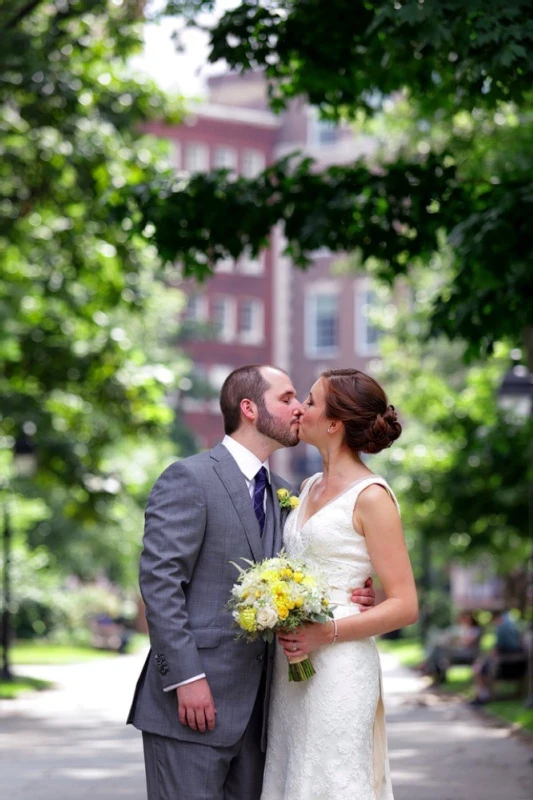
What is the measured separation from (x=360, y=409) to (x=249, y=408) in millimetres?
468

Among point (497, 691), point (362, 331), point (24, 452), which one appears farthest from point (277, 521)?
point (362, 331)

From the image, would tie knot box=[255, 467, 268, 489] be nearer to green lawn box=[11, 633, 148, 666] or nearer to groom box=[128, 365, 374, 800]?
groom box=[128, 365, 374, 800]

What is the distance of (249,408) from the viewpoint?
5.68 metres

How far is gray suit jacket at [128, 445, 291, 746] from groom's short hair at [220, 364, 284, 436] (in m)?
0.25

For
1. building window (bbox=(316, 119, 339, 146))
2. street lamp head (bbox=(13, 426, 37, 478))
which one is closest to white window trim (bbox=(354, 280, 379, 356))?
building window (bbox=(316, 119, 339, 146))

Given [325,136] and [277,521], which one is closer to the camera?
[277,521]

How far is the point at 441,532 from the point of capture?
87.5 feet

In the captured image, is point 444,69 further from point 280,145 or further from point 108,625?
point 280,145

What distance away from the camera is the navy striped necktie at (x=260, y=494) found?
5.75 meters

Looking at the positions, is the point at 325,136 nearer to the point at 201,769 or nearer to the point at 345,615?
the point at 345,615

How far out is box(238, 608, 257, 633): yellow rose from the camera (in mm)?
5090

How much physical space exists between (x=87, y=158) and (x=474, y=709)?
369 inches

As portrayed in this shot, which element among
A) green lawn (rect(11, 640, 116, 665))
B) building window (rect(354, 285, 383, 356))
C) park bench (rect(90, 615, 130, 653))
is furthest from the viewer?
building window (rect(354, 285, 383, 356))

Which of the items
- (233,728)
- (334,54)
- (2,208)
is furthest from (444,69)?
(2,208)
